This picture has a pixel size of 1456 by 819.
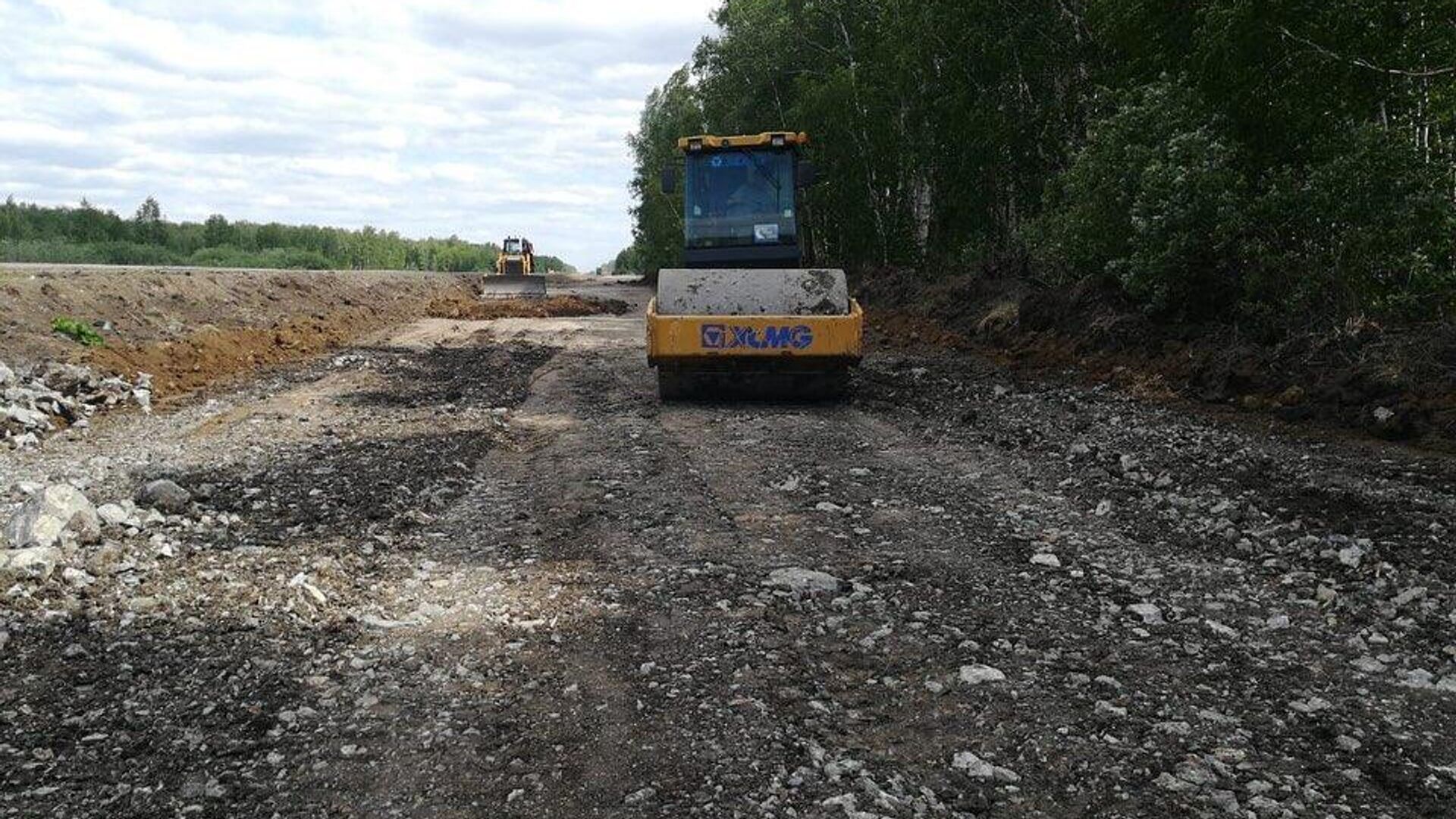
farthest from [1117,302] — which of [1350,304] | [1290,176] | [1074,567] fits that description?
[1074,567]

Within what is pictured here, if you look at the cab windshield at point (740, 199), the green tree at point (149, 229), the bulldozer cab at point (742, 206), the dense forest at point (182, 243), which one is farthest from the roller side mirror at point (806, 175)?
the green tree at point (149, 229)

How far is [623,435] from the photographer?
28.6 feet


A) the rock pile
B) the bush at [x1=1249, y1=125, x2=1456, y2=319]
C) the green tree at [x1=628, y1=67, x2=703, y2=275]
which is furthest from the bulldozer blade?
the bush at [x1=1249, y1=125, x2=1456, y2=319]

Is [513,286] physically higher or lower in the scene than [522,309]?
higher

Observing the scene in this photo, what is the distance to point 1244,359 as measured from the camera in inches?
352

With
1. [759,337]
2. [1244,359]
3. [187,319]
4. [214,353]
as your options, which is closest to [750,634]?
[759,337]

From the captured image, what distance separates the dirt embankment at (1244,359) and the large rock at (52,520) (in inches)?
324

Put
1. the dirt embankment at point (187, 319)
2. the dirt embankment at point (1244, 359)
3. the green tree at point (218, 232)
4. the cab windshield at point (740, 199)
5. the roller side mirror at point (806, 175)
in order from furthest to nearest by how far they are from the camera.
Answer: the green tree at point (218, 232) → the cab windshield at point (740, 199) → the roller side mirror at point (806, 175) → the dirt embankment at point (187, 319) → the dirt embankment at point (1244, 359)

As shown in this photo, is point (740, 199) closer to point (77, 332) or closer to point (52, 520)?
point (77, 332)

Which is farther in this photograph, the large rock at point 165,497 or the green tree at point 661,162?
the green tree at point 661,162

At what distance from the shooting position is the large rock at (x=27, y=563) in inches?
182

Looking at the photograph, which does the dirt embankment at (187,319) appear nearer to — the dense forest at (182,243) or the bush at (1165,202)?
the bush at (1165,202)

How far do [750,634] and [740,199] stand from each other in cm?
1073

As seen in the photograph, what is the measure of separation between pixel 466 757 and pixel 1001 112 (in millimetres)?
17923
